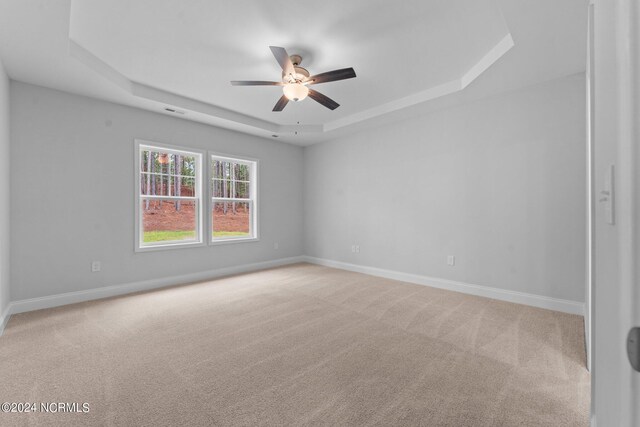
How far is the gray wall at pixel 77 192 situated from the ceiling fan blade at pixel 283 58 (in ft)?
8.51

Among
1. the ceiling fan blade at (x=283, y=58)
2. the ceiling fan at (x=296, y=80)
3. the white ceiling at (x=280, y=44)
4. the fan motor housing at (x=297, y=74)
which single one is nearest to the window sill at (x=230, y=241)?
the white ceiling at (x=280, y=44)

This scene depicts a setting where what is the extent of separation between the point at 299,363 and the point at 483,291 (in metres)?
2.84

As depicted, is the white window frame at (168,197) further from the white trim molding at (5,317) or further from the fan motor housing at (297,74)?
the fan motor housing at (297,74)

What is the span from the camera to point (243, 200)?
5.44m

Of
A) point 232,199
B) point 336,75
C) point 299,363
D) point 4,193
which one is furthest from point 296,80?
point 4,193

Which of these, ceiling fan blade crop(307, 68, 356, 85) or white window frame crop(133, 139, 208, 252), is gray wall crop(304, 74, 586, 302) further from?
white window frame crop(133, 139, 208, 252)

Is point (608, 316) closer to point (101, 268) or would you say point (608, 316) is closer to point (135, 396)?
point (135, 396)

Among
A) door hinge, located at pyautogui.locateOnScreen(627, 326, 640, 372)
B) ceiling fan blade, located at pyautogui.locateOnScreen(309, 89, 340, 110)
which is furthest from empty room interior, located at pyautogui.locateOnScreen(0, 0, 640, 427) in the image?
ceiling fan blade, located at pyautogui.locateOnScreen(309, 89, 340, 110)

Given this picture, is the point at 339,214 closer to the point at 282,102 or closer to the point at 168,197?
the point at 282,102

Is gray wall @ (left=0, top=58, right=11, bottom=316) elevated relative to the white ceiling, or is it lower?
lower

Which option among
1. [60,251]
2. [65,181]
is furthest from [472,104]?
[60,251]

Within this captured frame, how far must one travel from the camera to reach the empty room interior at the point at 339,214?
1.64 metres

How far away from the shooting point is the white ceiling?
225 centimetres

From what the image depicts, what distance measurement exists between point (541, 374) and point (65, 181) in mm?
5185
